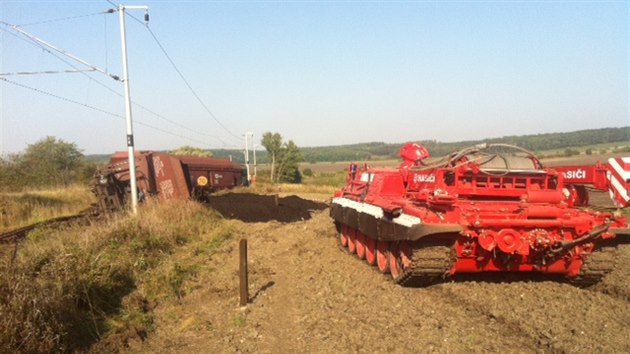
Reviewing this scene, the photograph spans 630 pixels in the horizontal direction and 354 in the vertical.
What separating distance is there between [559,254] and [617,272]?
2.31 metres

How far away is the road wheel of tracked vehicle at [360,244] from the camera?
35.0ft

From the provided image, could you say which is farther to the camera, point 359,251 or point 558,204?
point 359,251

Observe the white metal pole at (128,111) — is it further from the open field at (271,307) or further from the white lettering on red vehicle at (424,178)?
the white lettering on red vehicle at (424,178)

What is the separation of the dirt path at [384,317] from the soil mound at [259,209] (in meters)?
7.84

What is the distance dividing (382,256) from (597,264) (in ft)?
11.6

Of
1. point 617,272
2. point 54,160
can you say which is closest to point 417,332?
point 617,272

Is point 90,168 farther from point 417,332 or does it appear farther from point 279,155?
point 417,332

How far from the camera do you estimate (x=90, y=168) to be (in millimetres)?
41281

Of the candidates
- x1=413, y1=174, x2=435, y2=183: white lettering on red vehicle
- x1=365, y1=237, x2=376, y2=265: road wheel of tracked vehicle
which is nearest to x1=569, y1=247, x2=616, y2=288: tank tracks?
x1=413, y1=174, x2=435, y2=183: white lettering on red vehicle

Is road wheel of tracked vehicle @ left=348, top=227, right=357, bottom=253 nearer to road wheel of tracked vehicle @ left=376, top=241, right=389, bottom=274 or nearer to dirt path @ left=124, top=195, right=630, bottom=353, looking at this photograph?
road wheel of tracked vehicle @ left=376, top=241, right=389, bottom=274

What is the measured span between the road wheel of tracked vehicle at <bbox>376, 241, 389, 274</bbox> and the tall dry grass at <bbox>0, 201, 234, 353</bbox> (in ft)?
11.5

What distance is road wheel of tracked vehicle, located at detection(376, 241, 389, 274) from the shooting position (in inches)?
357

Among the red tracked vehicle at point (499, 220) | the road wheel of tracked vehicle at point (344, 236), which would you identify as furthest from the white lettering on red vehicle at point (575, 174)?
the road wheel of tracked vehicle at point (344, 236)

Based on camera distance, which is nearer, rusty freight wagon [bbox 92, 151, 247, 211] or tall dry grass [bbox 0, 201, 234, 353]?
tall dry grass [bbox 0, 201, 234, 353]
